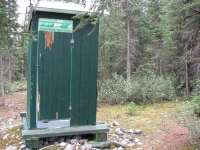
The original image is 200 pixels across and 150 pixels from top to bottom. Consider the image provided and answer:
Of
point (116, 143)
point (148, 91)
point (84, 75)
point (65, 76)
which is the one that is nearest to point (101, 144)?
point (116, 143)

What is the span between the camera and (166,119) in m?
5.82

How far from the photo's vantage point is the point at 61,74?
392 centimetres

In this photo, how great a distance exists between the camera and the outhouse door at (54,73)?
3.80m

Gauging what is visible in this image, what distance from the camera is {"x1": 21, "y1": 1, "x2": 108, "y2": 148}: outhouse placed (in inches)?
148

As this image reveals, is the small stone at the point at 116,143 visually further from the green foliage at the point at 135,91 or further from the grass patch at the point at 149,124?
the green foliage at the point at 135,91

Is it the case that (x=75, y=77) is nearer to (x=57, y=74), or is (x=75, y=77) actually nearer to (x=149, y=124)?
(x=57, y=74)

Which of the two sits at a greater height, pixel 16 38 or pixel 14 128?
pixel 16 38

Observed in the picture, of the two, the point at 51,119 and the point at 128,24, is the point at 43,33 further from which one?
the point at 128,24

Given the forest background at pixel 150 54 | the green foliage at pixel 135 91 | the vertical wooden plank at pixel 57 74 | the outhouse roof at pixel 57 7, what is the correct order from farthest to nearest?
the green foliage at pixel 135 91 → the forest background at pixel 150 54 → the vertical wooden plank at pixel 57 74 → the outhouse roof at pixel 57 7

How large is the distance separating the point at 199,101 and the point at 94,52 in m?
2.86

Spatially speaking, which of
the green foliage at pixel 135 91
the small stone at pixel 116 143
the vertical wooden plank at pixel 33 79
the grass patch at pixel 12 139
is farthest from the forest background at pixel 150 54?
the small stone at pixel 116 143

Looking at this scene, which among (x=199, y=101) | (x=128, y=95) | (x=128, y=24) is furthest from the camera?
(x=128, y=24)

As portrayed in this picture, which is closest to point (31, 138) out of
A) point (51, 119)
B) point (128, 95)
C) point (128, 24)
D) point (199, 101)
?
point (51, 119)

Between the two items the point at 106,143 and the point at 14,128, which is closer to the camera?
the point at 106,143
